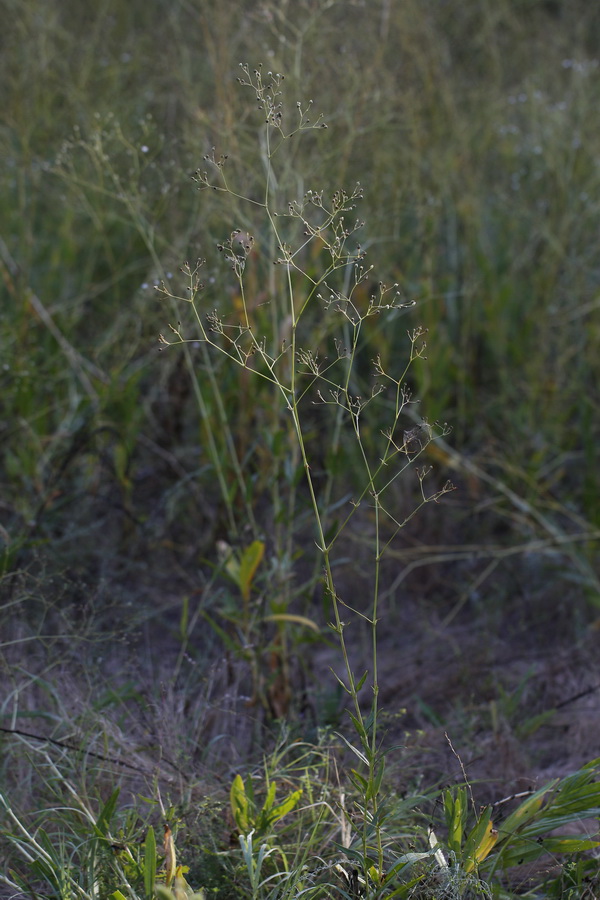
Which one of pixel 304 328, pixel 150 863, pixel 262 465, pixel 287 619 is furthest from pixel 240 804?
pixel 304 328

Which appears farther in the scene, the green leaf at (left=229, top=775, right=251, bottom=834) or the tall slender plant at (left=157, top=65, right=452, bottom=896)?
the tall slender plant at (left=157, top=65, right=452, bottom=896)

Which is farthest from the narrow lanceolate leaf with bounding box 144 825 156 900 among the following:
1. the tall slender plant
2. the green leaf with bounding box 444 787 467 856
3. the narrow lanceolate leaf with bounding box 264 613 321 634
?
the narrow lanceolate leaf with bounding box 264 613 321 634

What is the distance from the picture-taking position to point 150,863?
1.34m

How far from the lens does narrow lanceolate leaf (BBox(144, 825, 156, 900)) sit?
134 cm

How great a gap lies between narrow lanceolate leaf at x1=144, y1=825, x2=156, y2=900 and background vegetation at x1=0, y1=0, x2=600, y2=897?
15 cm

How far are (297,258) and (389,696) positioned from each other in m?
1.44

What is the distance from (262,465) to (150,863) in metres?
1.29

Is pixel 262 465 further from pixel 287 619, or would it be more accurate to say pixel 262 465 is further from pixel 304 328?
pixel 304 328

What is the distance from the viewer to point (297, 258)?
288cm

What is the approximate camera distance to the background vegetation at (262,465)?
1839 mm

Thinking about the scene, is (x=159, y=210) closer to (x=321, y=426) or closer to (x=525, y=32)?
(x=321, y=426)

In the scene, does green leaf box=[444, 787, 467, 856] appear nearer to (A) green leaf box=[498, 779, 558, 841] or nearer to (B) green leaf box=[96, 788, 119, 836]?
(A) green leaf box=[498, 779, 558, 841]

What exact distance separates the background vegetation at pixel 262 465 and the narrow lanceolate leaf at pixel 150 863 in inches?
6.0

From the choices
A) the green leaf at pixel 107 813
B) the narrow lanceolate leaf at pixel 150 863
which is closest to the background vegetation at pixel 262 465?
the green leaf at pixel 107 813
